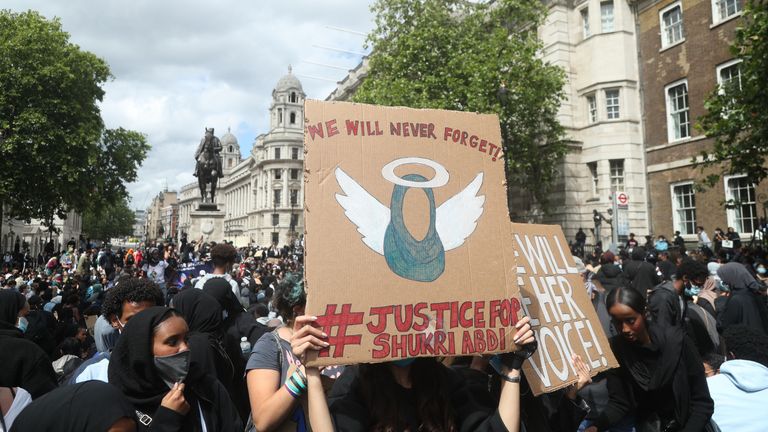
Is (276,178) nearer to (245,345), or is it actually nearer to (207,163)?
(207,163)

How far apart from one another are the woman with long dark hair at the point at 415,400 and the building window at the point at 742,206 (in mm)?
20730

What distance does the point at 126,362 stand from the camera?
2.38 m

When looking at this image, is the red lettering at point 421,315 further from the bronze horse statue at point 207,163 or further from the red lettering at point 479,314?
the bronze horse statue at point 207,163

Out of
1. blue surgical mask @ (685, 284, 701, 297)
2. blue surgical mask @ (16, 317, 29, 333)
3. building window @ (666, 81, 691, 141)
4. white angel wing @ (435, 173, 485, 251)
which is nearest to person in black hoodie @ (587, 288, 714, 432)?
white angel wing @ (435, 173, 485, 251)

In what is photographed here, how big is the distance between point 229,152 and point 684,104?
142 meters

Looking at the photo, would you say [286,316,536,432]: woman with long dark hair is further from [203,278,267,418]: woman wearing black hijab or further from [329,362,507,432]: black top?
[203,278,267,418]: woman wearing black hijab

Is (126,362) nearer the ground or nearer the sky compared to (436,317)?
nearer the ground

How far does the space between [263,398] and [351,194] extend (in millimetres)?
1230

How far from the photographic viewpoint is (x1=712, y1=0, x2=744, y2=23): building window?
18.7 meters

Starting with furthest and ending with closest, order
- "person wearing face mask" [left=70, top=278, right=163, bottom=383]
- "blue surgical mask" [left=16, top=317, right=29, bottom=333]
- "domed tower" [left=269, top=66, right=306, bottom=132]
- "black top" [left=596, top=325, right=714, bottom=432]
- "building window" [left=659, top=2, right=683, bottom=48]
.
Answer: "domed tower" [left=269, top=66, right=306, bottom=132]
"building window" [left=659, top=2, right=683, bottom=48]
"blue surgical mask" [left=16, top=317, right=29, bottom=333]
"person wearing face mask" [left=70, top=278, right=163, bottom=383]
"black top" [left=596, top=325, right=714, bottom=432]

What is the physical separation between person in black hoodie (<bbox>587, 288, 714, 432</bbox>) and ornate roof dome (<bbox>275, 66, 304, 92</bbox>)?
106167 millimetres

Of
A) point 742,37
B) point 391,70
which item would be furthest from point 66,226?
point 742,37

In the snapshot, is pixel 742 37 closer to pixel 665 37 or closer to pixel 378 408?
pixel 378 408

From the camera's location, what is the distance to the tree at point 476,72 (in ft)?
68.0
